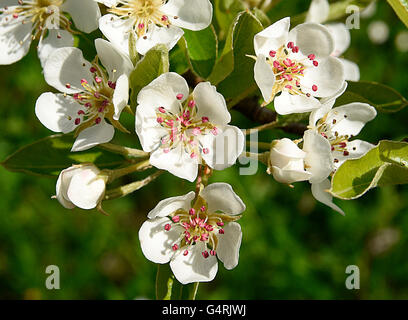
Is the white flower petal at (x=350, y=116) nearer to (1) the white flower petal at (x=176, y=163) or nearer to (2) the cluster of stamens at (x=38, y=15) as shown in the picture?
(1) the white flower petal at (x=176, y=163)

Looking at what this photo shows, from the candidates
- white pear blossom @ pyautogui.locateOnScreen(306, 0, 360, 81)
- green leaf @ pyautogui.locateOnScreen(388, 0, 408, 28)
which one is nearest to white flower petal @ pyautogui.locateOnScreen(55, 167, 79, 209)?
white pear blossom @ pyautogui.locateOnScreen(306, 0, 360, 81)

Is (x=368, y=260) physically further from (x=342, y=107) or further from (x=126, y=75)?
(x=126, y=75)

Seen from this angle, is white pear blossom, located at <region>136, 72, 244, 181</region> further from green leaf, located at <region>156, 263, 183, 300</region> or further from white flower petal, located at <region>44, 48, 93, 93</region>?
green leaf, located at <region>156, 263, 183, 300</region>

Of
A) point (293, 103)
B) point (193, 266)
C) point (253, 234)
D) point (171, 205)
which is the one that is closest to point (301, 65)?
point (293, 103)

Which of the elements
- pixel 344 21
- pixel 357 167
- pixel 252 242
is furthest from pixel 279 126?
pixel 252 242

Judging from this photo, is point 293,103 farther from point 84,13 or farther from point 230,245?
point 84,13

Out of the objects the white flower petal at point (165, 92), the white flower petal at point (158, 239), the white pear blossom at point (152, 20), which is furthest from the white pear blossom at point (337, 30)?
the white flower petal at point (158, 239)
